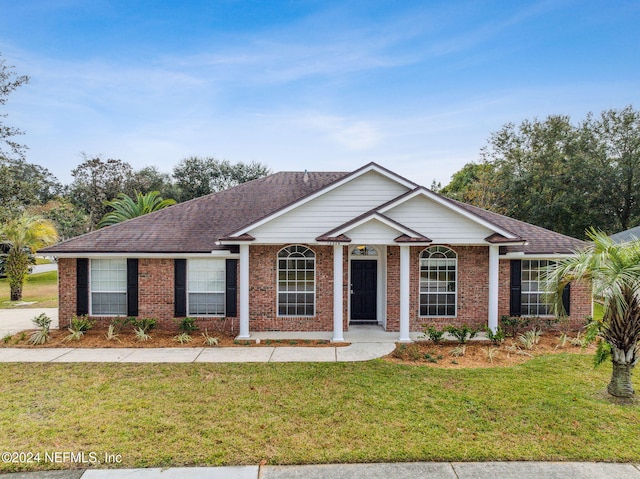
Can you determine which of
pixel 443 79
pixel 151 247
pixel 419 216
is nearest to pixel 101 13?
pixel 151 247

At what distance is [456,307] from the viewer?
11.8 metres

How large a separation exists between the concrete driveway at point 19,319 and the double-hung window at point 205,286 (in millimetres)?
5364

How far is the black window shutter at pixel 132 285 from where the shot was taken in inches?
457

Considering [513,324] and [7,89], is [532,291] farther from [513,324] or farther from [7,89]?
[7,89]

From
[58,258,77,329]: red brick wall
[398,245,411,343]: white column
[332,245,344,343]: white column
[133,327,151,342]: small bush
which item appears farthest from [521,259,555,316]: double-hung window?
[58,258,77,329]: red brick wall

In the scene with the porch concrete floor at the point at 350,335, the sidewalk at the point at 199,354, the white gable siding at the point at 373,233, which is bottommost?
the sidewalk at the point at 199,354

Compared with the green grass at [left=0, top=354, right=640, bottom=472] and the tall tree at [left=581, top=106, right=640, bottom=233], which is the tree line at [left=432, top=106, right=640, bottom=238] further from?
the green grass at [left=0, top=354, right=640, bottom=472]

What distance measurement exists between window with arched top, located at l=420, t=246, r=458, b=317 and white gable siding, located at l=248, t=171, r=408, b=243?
2.41 m

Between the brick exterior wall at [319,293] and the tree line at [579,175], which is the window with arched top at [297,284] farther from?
the tree line at [579,175]

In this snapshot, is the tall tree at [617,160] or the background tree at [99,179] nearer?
the tall tree at [617,160]

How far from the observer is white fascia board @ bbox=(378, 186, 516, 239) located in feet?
35.2

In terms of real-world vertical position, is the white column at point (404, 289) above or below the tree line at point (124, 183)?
below

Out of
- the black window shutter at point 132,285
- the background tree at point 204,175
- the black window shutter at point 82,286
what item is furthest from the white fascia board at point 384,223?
the background tree at point 204,175

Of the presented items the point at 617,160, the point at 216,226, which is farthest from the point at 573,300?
the point at 617,160
